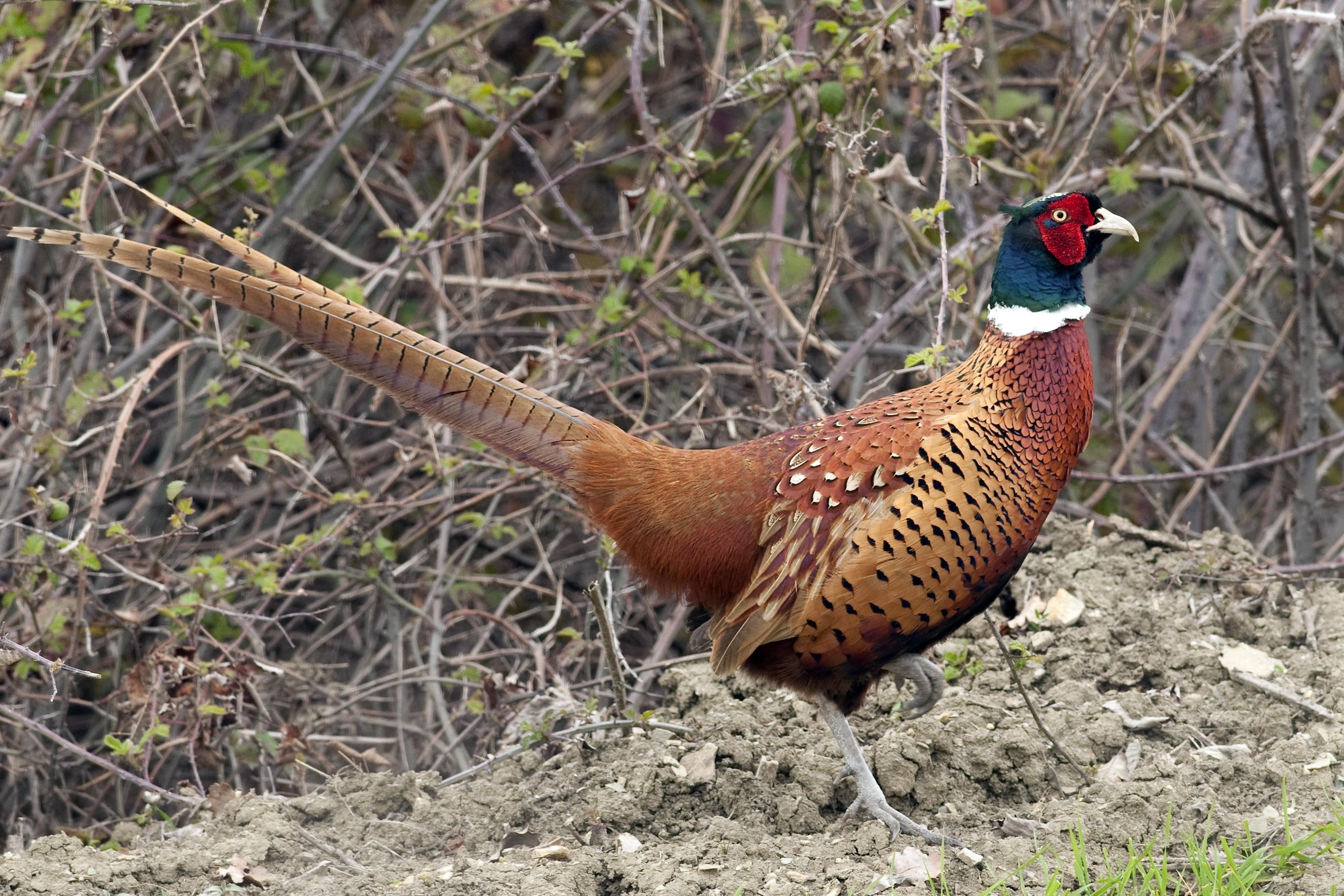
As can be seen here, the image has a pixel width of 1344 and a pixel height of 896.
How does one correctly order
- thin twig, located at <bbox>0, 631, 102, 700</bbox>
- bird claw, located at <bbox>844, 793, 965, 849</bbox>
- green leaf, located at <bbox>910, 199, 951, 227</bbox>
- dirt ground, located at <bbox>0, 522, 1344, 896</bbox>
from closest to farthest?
thin twig, located at <bbox>0, 631, 102, 700</bbox>, dirt ground, located at <bbox>0, 522, 1344, 896</bbox>, bird claw, located at <bbox>844, 793, 965, 849</bbox>, green leaf, located at <bbox>910, 199, 951, 227</bbox>

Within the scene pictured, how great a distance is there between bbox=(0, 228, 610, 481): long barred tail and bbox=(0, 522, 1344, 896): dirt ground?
88cm

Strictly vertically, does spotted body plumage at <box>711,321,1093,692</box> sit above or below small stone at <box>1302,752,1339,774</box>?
above

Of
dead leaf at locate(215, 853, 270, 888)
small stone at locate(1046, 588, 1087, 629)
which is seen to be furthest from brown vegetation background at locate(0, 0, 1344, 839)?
small stone at locate(1046, 588, 1087, 629)

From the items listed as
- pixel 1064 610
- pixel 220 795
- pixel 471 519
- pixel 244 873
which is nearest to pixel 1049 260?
pixel 1064 610

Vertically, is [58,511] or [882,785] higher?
[58,511]

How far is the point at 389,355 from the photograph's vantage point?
328 cm

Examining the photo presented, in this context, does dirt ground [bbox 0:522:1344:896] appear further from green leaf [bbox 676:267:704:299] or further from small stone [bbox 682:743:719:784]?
green leaf [bbox 676:267:704:299]

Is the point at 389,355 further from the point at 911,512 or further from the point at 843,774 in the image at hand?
the point at 843,774

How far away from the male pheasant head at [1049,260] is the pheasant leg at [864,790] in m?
1.04

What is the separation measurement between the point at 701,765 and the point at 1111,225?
5.57ft

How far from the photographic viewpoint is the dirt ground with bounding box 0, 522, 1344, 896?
2971mm

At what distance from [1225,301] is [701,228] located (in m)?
2.11

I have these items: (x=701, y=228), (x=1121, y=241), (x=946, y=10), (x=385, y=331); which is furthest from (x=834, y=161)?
(x=1121, y=241)

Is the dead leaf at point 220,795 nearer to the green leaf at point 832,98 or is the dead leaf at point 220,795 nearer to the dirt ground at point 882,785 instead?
the dirt ground at point 882,785
